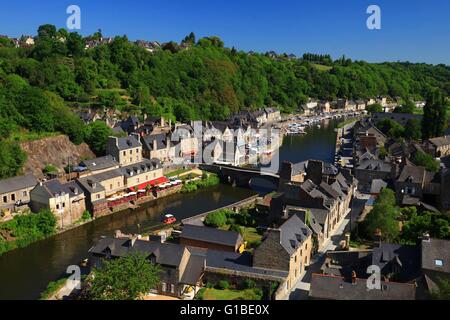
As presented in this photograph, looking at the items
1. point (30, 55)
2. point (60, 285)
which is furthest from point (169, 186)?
point (30, 55)

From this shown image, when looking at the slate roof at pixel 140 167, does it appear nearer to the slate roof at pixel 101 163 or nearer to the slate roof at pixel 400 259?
the slate roof at pixel 101 163

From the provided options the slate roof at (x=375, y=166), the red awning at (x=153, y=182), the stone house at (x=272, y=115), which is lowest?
the red awning at (x=153, y=182)

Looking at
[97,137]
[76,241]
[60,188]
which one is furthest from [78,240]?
[97,137]

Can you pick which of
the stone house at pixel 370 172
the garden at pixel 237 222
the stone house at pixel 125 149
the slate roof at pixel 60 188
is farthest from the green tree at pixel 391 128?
the slate roof at pixel 60 188

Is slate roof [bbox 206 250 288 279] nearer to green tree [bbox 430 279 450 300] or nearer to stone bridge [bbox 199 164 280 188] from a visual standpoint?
green tree [bbox 430 279 450 300]

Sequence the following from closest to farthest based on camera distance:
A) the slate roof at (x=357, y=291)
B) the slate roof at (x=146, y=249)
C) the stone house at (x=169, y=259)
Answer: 1. the slate roof at (x=357, y=291)
2. the stone house at (x=169, y=259)
3. the slate roof at (x=146, y=249)
